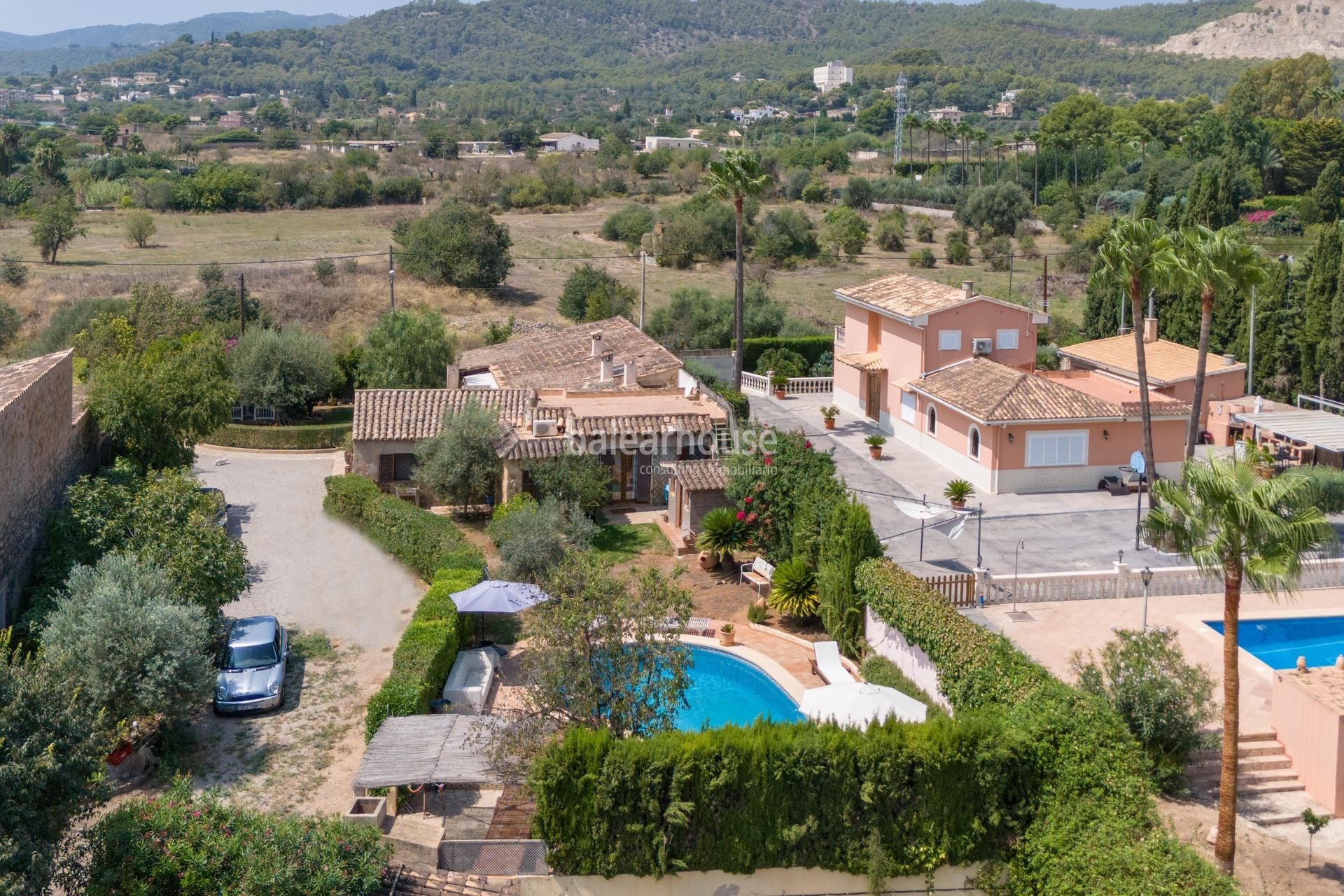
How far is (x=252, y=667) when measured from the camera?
73.6 ft

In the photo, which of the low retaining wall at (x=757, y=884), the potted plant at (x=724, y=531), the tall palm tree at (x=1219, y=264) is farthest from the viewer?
the potted plant at (x=724, y=531)

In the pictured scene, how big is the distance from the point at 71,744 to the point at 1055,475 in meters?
25.4

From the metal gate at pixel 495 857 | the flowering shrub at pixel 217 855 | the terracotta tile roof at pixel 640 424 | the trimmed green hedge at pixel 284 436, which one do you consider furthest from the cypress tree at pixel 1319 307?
the flowering shrub at pixel 217 855

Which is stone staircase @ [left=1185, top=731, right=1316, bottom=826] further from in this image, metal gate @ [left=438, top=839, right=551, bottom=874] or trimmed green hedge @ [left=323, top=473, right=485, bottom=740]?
trimmed green hedge @ [left=323, top=473, right=485, bottom=740]

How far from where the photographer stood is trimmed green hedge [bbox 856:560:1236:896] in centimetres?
1482

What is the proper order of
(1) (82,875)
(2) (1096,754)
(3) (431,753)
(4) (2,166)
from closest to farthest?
(1) (82,875), (2) (1096,754), (3) (431,753), (4) (2,166)

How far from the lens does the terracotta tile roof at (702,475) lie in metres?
30.1

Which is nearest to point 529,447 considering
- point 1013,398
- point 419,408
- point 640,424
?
point 640,424

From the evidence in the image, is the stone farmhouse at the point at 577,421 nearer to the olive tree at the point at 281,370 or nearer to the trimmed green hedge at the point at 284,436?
the trimmed green hedge at the point at 284,436

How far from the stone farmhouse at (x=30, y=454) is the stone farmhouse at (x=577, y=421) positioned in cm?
794

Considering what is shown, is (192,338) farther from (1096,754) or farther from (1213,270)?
(1096,754)

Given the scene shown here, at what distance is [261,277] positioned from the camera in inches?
2405

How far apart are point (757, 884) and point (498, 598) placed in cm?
879

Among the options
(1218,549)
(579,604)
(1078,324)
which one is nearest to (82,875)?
(579,604)
